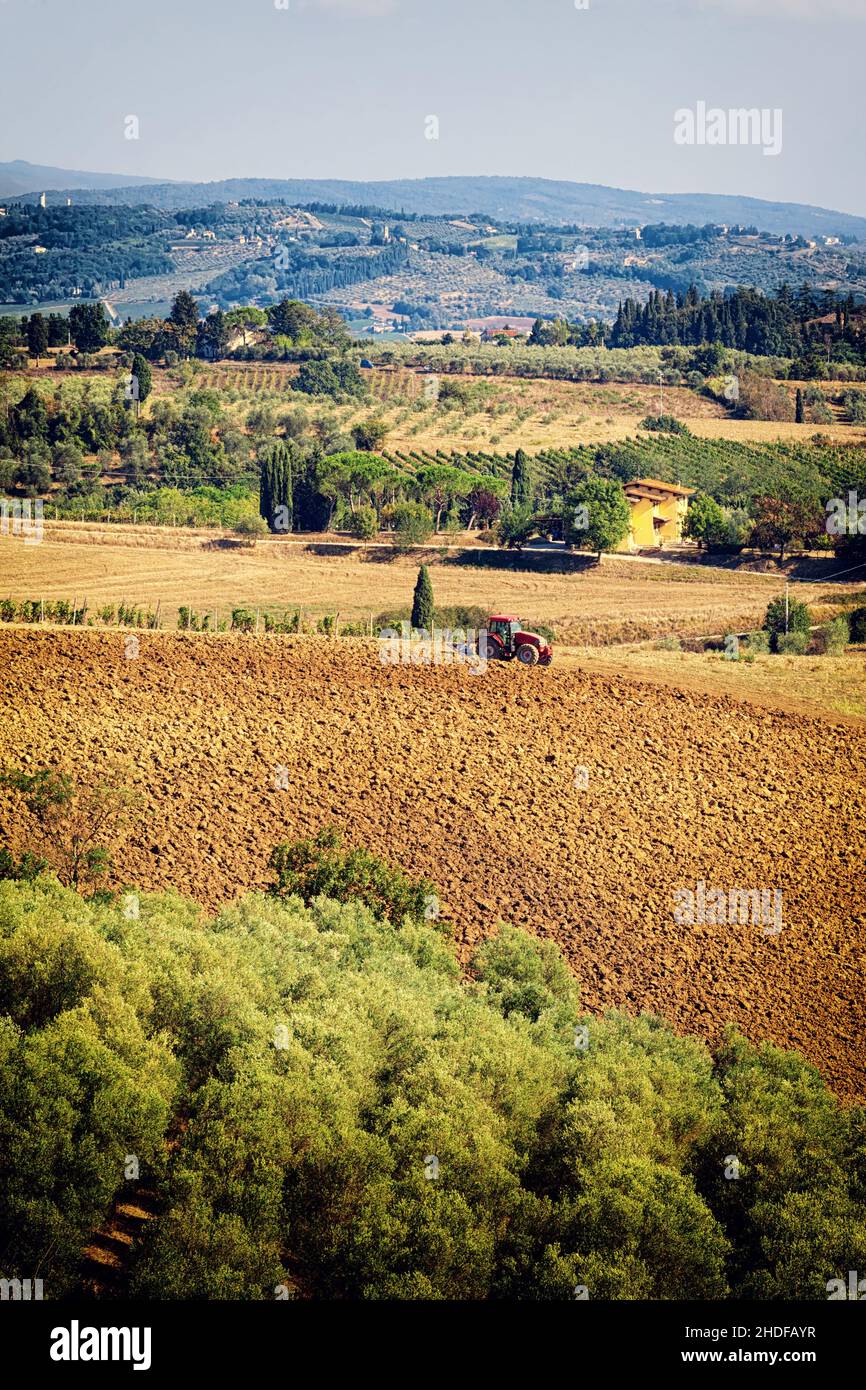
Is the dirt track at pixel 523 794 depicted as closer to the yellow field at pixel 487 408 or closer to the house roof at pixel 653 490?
the house roof at pixel 653 490

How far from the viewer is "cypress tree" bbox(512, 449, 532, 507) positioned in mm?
86062

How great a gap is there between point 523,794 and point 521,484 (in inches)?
2185

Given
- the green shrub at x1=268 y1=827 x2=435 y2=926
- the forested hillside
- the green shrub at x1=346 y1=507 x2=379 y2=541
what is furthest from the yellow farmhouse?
the forested hillside

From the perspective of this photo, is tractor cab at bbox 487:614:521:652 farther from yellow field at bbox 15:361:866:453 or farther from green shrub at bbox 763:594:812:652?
yellow field at bbox 15:361:866:453

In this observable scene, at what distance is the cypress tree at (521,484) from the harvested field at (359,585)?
14.8 meters

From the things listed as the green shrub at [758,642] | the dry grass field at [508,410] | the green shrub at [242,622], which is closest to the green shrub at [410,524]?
the green shrub at [758,642]

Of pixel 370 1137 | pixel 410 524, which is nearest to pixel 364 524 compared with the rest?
pixel 410 524

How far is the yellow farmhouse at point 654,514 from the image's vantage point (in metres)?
78.3

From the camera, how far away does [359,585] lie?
6244 cm

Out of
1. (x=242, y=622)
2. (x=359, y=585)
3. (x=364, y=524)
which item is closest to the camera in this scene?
(x=242, y=622)

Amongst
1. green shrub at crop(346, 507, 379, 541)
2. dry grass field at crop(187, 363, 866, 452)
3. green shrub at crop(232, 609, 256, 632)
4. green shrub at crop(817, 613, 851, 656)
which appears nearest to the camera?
green shrub at crop(232, 609, 256, 632)

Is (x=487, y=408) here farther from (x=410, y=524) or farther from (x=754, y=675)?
(x=754, y=675)

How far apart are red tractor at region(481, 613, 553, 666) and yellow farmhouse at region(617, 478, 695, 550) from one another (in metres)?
34.1

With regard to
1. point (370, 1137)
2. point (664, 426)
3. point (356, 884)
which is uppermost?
point (664, 426)
